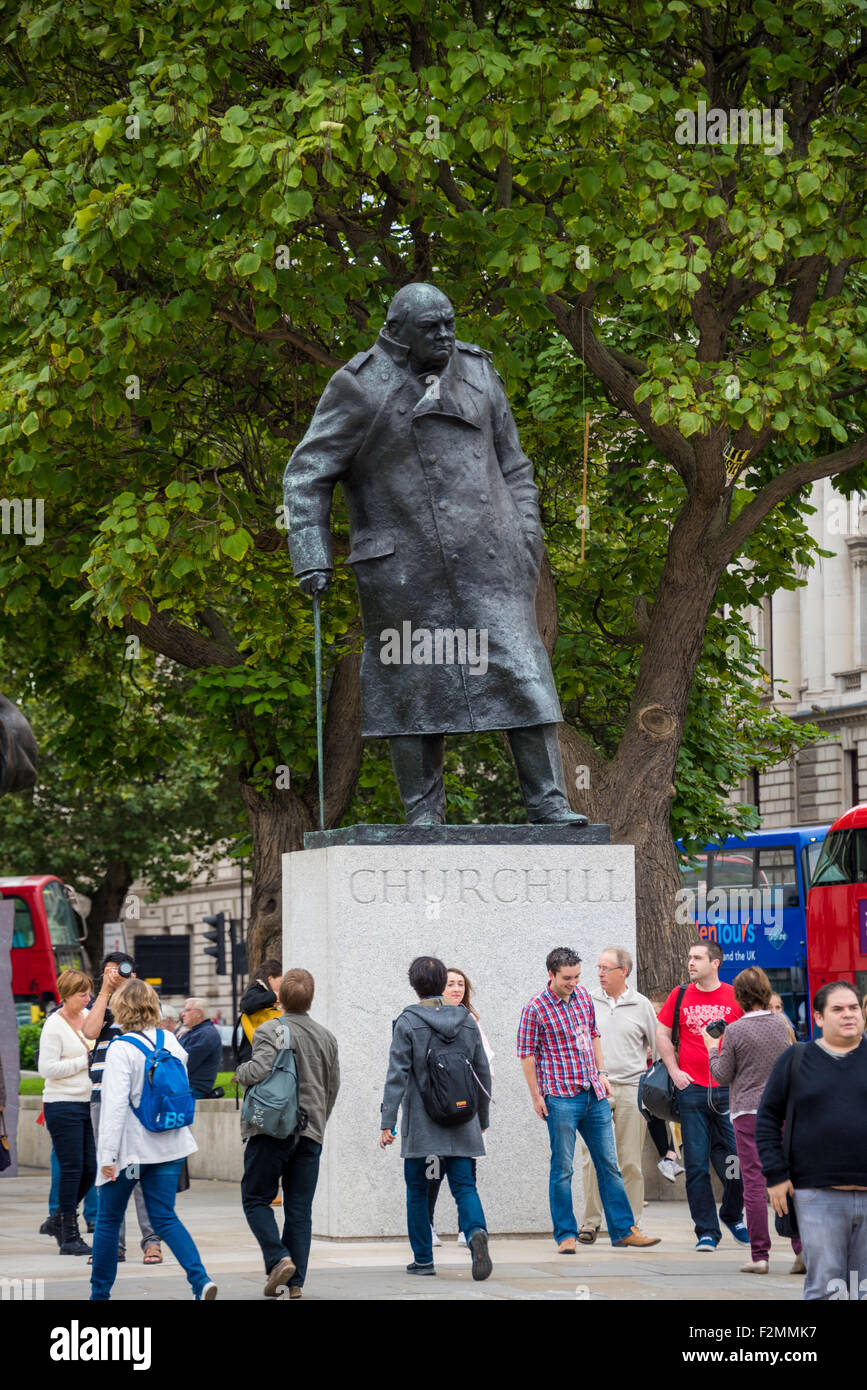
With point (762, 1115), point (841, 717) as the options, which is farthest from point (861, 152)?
point (841, 717)

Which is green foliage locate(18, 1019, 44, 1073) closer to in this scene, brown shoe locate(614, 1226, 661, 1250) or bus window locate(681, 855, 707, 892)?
bus window locate(681, 855, 707, 892)

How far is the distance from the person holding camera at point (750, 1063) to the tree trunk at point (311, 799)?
1004 cm

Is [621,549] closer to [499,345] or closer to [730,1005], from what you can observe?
[499,345]

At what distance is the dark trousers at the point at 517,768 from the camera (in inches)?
442

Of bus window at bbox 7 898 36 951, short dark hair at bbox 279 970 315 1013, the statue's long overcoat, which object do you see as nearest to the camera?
short dark hair at bbox 279 970 315 1013

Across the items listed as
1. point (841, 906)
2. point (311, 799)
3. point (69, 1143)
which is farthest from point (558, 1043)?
point (841, 906)

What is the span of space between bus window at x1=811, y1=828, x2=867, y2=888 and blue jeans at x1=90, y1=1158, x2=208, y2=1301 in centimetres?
1957

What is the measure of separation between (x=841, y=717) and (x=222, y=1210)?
35.5 metres

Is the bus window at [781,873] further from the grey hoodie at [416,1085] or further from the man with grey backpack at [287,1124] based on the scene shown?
the man with grey backpack at [287,1124]

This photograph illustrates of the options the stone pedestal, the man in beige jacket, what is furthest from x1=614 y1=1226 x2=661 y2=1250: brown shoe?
the man in beige jacket

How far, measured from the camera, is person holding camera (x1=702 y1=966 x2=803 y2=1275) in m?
10.4

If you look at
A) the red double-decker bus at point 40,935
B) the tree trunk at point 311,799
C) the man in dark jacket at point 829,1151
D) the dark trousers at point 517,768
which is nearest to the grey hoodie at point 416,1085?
the dark trousers at point 517,768

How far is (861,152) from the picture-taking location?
1552 cm

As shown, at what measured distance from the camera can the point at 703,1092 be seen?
1161 cm
